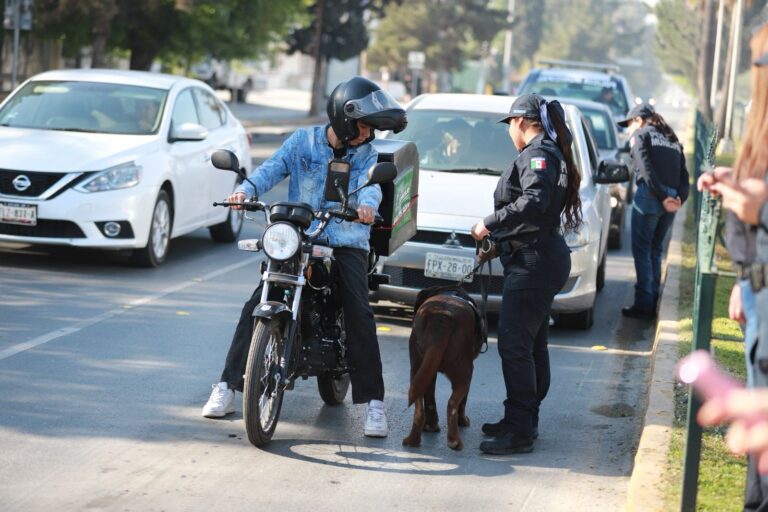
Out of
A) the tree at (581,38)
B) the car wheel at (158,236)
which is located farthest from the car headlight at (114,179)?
the tree at (581,38)

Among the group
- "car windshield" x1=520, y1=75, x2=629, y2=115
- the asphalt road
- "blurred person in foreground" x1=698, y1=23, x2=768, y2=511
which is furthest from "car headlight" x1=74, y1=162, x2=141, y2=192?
"car windshield" x1=520, y1=75, x2=629, y2=115

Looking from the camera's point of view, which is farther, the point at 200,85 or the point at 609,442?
the point at 200,85

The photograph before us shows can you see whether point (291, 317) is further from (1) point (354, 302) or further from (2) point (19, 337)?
(2) point (19, 337)

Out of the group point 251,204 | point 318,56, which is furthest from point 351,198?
point 318,56

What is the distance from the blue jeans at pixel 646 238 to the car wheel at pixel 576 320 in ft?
2.42

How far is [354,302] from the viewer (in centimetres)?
674

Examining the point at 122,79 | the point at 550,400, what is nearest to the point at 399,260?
the point at 550,400

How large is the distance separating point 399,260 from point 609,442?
3.08 meters

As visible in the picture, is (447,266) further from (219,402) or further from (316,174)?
(219,402)

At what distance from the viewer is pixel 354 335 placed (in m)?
6.79

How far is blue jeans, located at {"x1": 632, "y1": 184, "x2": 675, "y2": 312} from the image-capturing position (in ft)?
35.8

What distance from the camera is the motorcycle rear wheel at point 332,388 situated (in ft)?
24.1

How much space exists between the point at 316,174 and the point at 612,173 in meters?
3.82

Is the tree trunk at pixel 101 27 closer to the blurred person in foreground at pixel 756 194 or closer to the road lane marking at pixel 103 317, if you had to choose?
the road lane marking at pixel 103 317
